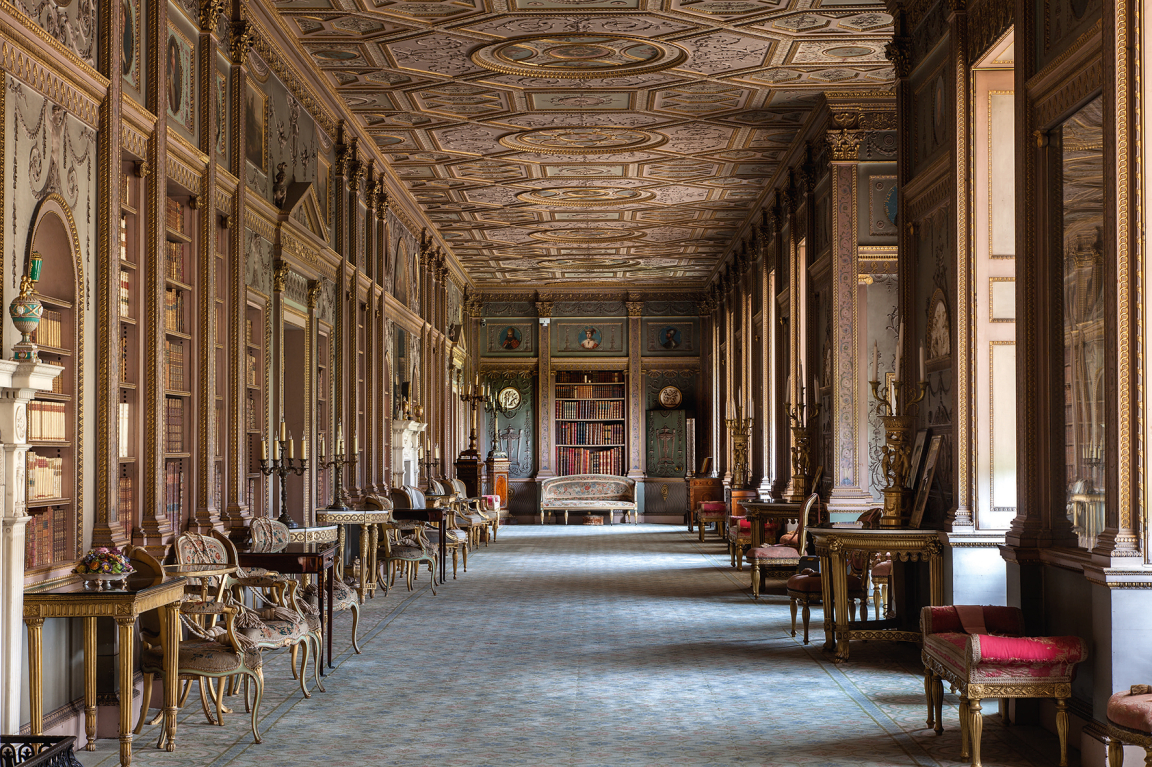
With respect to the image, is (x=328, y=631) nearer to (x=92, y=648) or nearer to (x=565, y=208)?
(x=92, y=648)

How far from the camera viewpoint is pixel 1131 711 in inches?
164

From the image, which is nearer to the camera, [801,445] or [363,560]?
[363,560]

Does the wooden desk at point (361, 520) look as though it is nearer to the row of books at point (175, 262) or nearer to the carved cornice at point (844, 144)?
the row of books at point (175, 262)

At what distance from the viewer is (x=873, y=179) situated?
11789 millimetres

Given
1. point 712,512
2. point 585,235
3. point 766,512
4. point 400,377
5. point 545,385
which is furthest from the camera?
point 545,385

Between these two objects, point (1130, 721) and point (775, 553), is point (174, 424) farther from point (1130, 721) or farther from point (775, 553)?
point (775, 553)

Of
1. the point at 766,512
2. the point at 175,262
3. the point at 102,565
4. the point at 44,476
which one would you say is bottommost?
the point at 766,512

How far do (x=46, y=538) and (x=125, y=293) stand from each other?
1651 mm

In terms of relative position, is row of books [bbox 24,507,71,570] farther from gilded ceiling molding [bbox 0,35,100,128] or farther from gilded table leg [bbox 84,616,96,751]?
gilded ceiling molding [bbox 0,35,100,128]

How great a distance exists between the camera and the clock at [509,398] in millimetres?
25469

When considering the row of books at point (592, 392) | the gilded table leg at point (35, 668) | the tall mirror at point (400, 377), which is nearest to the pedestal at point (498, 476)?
the row of books at point (592, 392)

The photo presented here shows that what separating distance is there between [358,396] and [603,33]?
5.29m

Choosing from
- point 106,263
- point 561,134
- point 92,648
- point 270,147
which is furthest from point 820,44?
point 92,648

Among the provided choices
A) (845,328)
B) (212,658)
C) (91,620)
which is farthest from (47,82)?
(845,328)
